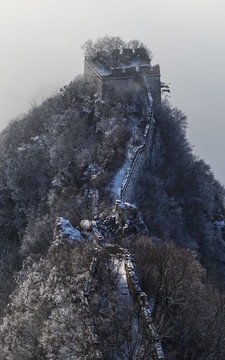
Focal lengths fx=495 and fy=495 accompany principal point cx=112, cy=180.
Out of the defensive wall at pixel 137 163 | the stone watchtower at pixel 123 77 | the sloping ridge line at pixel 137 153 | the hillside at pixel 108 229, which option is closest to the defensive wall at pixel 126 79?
the stone watchtower at pixel 123 77

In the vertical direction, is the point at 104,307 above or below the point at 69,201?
below

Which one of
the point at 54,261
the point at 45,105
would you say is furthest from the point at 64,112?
the point at 54,261

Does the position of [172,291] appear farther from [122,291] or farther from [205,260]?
[205,260]

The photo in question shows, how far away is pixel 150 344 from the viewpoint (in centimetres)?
1523

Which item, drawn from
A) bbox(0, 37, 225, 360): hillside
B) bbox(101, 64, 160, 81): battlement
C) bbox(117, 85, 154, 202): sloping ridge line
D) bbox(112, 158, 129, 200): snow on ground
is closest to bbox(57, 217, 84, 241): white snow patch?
bbox(0, 37, 225, 360): hillside

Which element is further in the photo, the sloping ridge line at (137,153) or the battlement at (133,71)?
the battlement at (133,71)

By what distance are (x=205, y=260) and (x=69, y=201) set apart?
1130 centimetres

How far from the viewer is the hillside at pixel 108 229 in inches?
679

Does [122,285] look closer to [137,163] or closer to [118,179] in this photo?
[118,179]

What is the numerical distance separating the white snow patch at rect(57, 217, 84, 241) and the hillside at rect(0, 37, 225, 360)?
0.08 metres

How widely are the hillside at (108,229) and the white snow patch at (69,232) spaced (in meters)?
0.08

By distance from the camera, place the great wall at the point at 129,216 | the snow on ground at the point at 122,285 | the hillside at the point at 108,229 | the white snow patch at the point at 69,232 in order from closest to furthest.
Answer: the great wall at the point at 129,216 < the hillside at the point at 108,229 < the snow on ground at the point at 122,285 < the white snow patch at the point at 69,232

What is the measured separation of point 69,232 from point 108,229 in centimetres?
225

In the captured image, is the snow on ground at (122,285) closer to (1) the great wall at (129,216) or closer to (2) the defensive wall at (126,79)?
(1) the great wall at (129,216)
